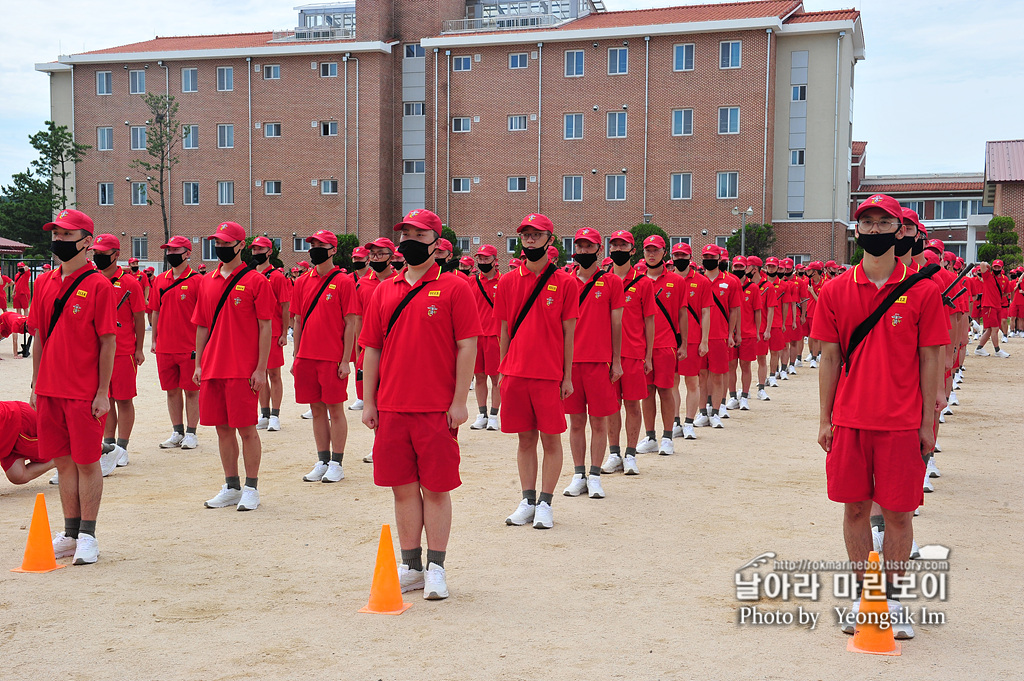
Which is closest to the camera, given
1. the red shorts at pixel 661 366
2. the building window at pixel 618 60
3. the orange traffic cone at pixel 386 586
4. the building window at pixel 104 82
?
the orange traffic cone at pixel 386 586

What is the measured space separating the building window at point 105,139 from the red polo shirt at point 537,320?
189 ft

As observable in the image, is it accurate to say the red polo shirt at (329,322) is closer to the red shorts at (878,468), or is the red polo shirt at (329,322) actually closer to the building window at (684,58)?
the red shorts at (878,468)

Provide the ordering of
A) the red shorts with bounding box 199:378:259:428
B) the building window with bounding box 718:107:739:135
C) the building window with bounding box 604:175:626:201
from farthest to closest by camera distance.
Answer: the building window with bounding box 604:175:626:201, the building window with bounding box 718:107:739:135, the red shorts with bounding box 199:378:259:428

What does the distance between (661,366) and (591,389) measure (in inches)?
104

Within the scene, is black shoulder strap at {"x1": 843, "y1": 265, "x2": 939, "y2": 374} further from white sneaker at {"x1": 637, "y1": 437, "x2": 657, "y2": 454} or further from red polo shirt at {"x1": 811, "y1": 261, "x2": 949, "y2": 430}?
white sneaker at {"x1": 637, "y1": 437, "x2": 657, "y2": 454}

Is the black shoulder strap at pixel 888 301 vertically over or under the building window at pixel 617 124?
under

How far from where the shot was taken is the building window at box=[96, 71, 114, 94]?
57.4m

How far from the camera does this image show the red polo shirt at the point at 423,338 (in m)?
5.75

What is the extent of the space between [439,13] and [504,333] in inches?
2006

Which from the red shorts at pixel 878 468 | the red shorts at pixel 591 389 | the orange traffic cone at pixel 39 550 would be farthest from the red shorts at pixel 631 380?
the orange traffic cone at pixel 39 550

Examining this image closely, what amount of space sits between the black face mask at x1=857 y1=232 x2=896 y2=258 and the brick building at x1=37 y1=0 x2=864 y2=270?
45888 millimetres

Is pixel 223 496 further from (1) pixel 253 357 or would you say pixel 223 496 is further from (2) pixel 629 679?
(2) pixel 629 679

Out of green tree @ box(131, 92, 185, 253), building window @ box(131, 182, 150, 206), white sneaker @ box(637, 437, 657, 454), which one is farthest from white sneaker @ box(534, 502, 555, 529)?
building window @ box(131, 182, 150, 206)

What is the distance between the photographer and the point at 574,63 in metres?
51.2
